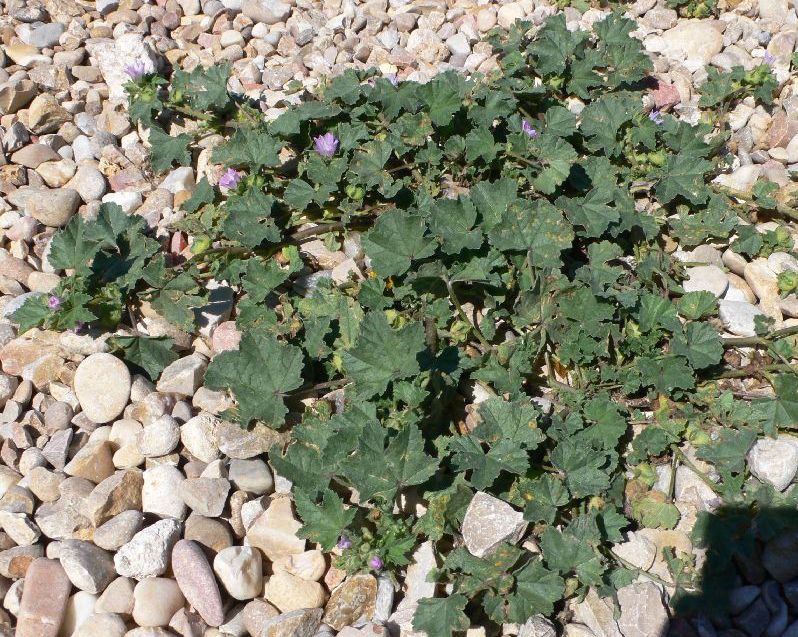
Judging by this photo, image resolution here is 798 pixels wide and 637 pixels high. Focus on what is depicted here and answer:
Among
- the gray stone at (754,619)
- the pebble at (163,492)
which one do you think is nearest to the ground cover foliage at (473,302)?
the gray stone at (754,619)

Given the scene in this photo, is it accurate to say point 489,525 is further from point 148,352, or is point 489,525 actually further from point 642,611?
point 148,352

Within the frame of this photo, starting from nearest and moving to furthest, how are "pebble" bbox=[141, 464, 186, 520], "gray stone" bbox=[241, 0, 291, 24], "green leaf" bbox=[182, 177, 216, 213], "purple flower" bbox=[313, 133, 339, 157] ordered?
"pebble" bbox=[141, 464, 186, 520]
"purple flower" bbox=[313, 133, 339, 157]
"green leaf" bbox=[182, 177, 216, 213]
"gray stone" bbox=[241, 0, 291, 24]

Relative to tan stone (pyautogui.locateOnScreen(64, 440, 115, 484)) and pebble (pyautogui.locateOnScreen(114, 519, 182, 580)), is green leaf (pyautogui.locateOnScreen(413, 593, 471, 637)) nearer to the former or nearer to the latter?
pebble (pyautogui.locateOnScreen(114, 519, 182, 580))

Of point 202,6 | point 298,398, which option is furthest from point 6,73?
point 298,398

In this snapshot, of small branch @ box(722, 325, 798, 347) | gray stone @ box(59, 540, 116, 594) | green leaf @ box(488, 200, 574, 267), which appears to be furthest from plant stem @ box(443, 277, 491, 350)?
gray stone @ box(59, 540, 116, 594)

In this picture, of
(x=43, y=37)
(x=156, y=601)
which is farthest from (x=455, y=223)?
(x=43, y=37)

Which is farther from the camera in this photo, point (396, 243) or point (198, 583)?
point (396, 243)
